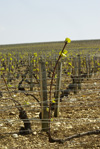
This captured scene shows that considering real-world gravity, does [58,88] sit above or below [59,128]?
above

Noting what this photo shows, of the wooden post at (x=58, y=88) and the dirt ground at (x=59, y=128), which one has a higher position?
the wooden post at (x=58, y=88)

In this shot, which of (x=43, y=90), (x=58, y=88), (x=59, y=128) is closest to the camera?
(x=43, y=90)

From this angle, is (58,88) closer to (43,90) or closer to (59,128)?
(59,128)

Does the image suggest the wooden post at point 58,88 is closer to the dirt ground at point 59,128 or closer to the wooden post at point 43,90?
the dirt ground at point 59,128

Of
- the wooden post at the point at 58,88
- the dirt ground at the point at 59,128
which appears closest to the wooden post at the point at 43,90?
the dirt ground at the point at 59,128

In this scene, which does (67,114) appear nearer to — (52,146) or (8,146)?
(52,146)

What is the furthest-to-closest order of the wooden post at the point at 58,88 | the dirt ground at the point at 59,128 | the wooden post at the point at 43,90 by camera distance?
the wooden post at the point at 58,88 → the wooden post at the point at 43,90 → the dirt ground at the point at 59,128

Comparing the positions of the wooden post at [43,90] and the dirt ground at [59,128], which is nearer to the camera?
the dirt ground at [59,128]

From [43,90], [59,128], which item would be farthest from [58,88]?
[43,90]

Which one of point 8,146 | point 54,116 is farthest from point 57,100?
point 8,146

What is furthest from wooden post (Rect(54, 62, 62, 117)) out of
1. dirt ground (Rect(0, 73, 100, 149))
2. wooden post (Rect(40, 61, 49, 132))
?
wooden post (Rect(40, 61, 49, 132))

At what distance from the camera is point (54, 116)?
4477 mm

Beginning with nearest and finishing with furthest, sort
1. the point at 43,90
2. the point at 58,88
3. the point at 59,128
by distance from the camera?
the point at 43,90 < the point at 59,128 < the point at 58,88

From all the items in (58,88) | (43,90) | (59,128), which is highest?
(43,90)
